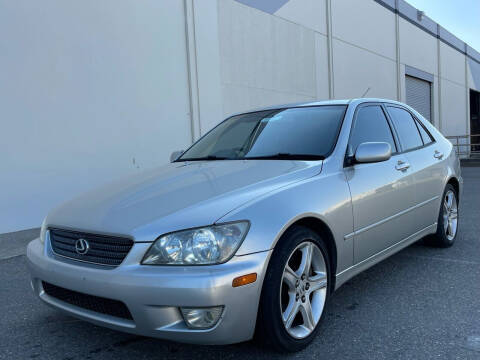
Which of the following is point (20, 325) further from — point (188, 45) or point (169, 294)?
point (188, 45)

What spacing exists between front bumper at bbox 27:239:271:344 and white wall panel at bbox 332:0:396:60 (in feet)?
44.4

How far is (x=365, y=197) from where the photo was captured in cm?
310

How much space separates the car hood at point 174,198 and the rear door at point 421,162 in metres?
1.38

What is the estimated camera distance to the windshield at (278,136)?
3269 mm

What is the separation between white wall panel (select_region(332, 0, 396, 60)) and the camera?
48.3 feet

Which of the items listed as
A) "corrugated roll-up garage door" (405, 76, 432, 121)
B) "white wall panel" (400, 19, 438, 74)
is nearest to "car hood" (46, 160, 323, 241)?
"white wall panel" (400, 19, 438, 74)

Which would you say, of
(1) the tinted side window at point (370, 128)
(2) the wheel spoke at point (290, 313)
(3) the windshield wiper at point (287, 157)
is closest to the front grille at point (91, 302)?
(2) the wheel spoke at point (290, 313)

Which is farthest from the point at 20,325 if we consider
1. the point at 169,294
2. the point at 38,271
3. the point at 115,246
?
the point at 169,294

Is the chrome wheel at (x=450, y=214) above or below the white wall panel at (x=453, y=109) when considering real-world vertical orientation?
below

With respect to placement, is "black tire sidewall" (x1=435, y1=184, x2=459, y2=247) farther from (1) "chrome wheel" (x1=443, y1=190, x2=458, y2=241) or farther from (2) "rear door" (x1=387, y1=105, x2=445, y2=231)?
(2) "rear door" (x1=387, y1=105, x2=445, y2=231)

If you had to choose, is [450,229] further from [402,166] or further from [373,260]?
[373,260]

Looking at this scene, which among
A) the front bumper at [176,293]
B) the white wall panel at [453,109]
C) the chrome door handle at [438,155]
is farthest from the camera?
the white wall panel at [453,109]

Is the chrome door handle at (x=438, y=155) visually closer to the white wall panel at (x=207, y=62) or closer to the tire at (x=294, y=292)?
the tire at (x=294, y=292)

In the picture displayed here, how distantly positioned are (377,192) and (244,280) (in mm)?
1493
